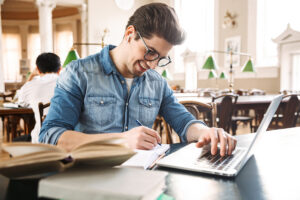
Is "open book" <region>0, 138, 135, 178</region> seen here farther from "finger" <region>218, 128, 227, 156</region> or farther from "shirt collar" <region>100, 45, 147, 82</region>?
"shirt collar" <region>100, 45, 147, 82</region>

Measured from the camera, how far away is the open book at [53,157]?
15.0 inches

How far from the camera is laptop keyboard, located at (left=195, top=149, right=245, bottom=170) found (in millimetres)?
740

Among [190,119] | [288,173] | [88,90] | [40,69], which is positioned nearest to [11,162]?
[288,173]

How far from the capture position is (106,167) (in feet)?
1.48

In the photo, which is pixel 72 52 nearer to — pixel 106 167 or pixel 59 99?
pixel 59 99

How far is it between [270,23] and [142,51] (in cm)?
711

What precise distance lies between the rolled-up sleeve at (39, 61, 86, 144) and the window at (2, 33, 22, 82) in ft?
41.6

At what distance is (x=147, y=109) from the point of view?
1.34 m

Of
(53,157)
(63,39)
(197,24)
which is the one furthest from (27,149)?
(63,39)

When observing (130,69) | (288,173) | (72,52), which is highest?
(72,52)

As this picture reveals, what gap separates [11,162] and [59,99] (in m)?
0.74

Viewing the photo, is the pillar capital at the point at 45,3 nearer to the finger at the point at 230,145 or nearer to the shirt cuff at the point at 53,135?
the shirt cuff at the point at 53,135

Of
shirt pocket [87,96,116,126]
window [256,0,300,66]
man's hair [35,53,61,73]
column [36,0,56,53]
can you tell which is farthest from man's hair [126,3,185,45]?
column [36,0,56,53]

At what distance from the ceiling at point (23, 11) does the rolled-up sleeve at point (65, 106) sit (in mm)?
11663
